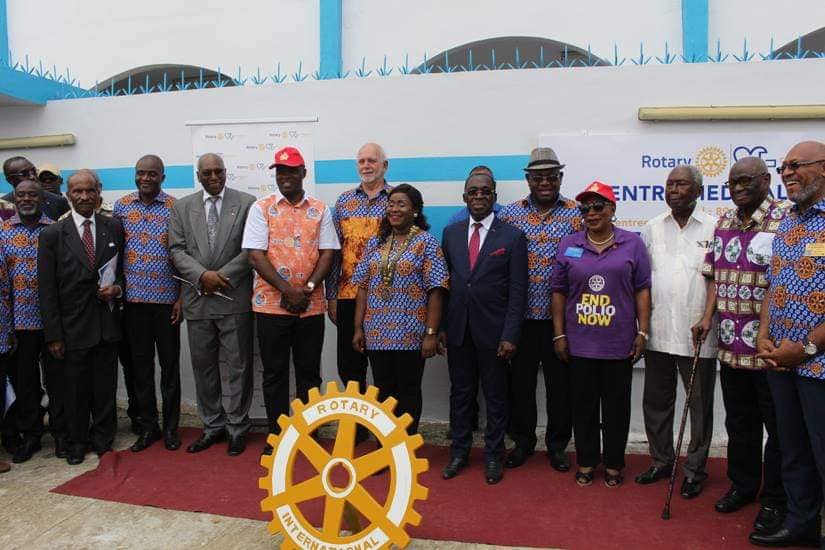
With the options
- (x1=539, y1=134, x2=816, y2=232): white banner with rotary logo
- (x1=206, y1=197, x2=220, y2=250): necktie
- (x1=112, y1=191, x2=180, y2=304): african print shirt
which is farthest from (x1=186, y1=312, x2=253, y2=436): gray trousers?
(x1=539, y1=134, x2=816, y2=232): white banner with rotary logo

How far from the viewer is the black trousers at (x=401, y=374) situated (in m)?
3.94

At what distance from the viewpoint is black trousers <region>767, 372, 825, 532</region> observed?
9.82 feet

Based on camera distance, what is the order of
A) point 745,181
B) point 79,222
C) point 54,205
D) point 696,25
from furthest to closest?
1. point 696,25
2. point 54,205
3. point 79,222
4. point 745,181

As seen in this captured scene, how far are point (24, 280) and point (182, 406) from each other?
1667 millimetres

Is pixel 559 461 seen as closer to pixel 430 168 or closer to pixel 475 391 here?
pixel 475 391

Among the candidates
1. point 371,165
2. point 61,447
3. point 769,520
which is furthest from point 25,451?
point 769,520

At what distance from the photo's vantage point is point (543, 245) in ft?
13.1

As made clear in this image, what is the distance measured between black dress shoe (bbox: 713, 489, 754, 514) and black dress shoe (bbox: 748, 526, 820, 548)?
0.36 metres

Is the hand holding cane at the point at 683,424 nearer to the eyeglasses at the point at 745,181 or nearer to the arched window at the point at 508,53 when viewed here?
the eyeglasses at the point at 745,181

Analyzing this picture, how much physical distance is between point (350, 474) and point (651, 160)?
3.00 metres

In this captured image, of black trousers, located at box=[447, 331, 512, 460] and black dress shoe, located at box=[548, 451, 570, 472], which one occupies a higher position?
black trousers, located at box=[447, 331, 512, 460]

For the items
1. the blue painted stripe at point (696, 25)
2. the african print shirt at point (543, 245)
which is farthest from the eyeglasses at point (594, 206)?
the blue painted stripe at point (696, 25)

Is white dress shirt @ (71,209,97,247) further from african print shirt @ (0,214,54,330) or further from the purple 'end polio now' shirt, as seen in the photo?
the purple 'end polio now' shirt

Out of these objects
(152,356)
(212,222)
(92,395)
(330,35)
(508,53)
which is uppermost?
(508,53)
